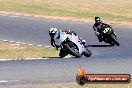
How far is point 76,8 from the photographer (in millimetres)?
39281

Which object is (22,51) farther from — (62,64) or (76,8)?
(76,8)

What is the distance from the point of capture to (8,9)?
122 feet

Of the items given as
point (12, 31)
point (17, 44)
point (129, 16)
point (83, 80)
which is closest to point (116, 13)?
point (129, 16)

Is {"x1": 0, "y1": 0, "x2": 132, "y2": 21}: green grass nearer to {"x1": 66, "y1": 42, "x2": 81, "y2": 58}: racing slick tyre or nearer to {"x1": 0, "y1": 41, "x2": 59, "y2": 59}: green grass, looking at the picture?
{"x1": 0, "y1": 41, "x2": 59, "y2": 59}: green grass

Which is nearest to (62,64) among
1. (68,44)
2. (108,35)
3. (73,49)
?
(73,49)

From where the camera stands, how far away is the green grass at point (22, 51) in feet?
66.7

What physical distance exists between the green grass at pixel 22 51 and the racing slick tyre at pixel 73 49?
135 centimetres

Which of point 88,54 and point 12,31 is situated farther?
point 12,31

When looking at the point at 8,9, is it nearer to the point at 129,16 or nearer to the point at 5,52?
the point at 129,16

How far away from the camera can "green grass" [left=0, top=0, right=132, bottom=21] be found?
35.8 meters

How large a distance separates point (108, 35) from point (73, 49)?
4.53m

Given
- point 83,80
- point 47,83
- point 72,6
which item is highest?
point 83,80

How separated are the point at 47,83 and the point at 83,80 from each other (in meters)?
3.88

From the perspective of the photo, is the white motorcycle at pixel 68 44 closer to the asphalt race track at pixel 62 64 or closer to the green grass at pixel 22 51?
the asphalt race track at pixel 62 64
